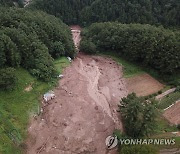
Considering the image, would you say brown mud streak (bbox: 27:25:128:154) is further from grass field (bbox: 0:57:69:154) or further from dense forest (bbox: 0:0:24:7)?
dense forest (bbox: 0:0:24:7)

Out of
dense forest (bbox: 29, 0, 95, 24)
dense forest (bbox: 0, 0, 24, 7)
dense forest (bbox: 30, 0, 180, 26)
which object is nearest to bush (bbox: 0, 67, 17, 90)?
dense forest (bbox: 0, 0, 24, 7)

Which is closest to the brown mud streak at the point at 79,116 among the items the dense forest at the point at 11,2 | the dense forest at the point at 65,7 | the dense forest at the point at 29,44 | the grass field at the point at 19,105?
the grass field at the point at 19,105

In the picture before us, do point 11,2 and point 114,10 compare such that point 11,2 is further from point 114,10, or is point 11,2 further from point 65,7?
point 114,10

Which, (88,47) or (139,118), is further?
(88,47)

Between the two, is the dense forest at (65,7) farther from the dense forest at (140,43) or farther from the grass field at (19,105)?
the grass field at (19,105)

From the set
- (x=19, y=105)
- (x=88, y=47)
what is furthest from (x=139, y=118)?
(x=88, y=47)
